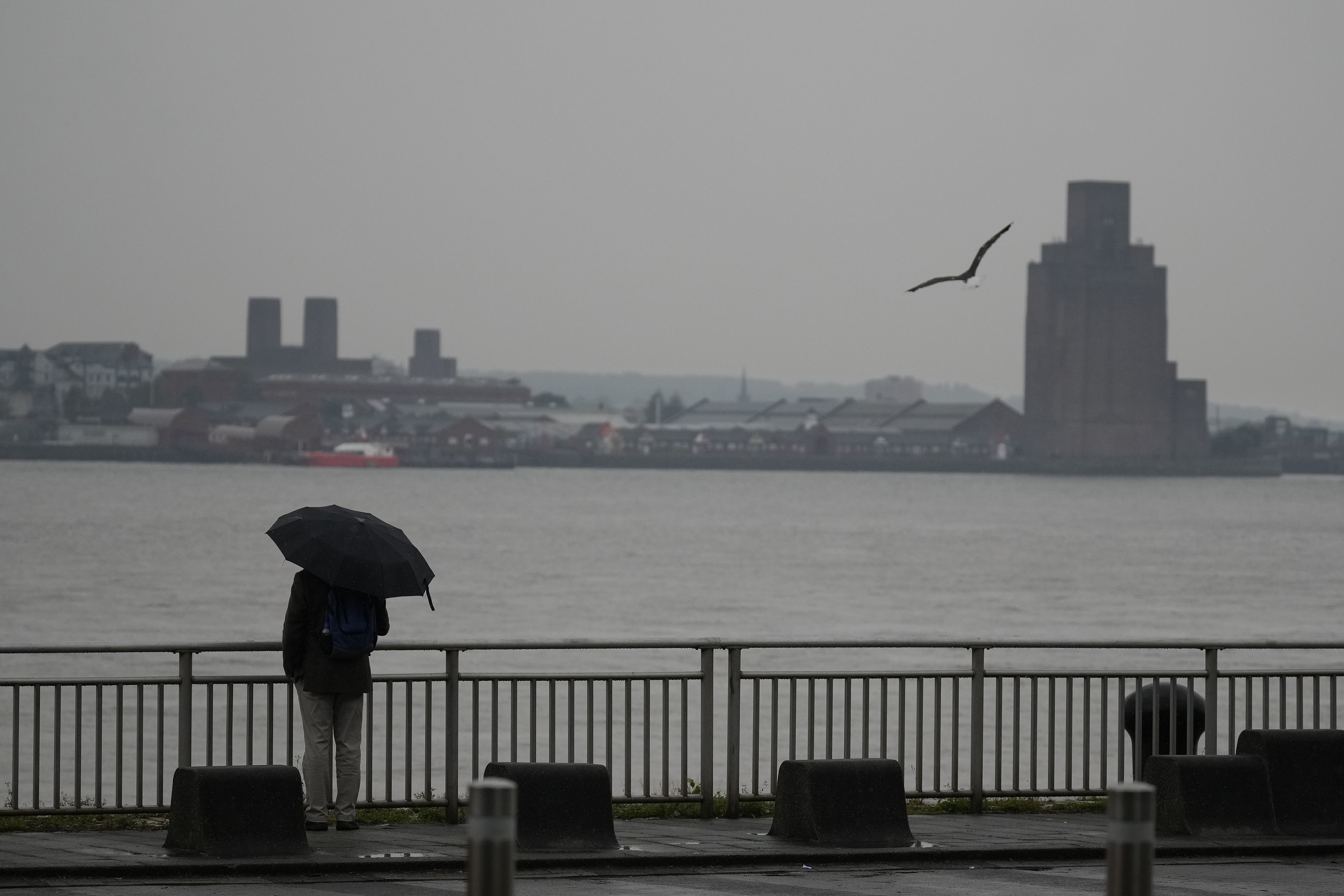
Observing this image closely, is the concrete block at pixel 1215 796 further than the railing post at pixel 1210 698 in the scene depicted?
No

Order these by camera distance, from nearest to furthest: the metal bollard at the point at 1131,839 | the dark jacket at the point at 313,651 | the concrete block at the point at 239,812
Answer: the metal bollard at the point at 1131,839 < the concrete block at the point at 239,812 < the dark jacket at the point at 313,651

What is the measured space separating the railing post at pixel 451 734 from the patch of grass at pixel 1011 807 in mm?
2836

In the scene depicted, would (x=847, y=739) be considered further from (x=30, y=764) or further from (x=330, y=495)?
(x=330, y=495)

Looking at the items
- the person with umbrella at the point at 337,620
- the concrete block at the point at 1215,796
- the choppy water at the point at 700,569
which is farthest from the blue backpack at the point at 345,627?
the choppy water at the point at 700,569

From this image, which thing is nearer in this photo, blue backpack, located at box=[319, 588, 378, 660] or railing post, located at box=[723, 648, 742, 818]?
blue backpack, located at box=[319, 588, 378, 660]

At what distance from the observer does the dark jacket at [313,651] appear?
11.6 meters

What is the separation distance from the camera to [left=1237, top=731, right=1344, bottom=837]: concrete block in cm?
1238

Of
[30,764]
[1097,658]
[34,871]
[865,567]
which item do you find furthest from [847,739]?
[865,567]

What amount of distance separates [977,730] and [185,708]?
4651 millimetres

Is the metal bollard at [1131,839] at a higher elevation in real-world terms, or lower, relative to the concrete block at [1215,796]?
higher

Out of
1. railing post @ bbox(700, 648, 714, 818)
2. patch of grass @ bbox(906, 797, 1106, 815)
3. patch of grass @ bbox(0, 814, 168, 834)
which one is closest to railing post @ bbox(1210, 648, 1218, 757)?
patch of grass @ bbox(906, 797, 1106, 815)

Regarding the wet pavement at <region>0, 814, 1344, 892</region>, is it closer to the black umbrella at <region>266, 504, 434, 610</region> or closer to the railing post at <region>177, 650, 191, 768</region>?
the railing post at <region>177, 650, 191, 768</region>

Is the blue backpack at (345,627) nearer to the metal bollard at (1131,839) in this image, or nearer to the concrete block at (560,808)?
the concrete block at (560,808)

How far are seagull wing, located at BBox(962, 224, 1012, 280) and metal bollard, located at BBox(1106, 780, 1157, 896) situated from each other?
613 cm
